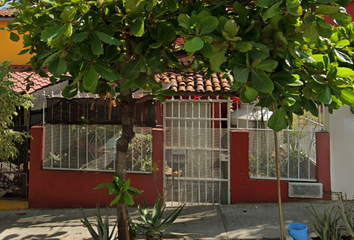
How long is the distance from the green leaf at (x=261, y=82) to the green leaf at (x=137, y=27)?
3.15 feet

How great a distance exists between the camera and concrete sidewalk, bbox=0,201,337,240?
18.6 ft

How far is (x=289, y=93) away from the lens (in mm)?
3002

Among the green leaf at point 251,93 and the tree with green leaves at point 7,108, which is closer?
the green leaf at point 251,93

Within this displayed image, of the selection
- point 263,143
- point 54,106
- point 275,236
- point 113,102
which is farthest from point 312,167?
point 54,106

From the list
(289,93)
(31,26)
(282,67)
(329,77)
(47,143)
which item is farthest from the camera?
(47,143)

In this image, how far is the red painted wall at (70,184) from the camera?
6883 mm

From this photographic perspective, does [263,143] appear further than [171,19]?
Yes

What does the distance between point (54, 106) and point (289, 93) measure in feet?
17.3

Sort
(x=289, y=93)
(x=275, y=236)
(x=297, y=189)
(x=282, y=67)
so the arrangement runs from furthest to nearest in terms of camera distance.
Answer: (x=297, y=189) → (x=275, y=236) → (x=282, y=67) → (x=289, y=93)

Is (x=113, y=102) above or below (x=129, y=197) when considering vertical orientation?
above

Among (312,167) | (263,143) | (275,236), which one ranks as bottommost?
(275,236)

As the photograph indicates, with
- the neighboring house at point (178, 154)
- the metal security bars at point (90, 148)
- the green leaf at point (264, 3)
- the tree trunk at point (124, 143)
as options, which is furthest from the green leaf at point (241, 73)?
the metal security bars at point (90, 148)

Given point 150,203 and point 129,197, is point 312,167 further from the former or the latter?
point 129,197

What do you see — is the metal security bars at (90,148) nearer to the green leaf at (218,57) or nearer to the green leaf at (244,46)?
the green leaf at (218,57)
